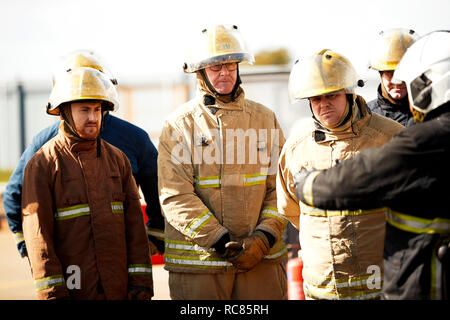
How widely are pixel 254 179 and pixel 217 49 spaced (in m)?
0.89

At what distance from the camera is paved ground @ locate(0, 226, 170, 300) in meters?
7.95

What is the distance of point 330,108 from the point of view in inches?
146

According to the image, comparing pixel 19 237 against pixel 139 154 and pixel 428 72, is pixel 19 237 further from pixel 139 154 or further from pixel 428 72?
pixel 428 72

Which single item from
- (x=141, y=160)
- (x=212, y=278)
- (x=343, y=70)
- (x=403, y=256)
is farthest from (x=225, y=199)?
(x=403, y=256)

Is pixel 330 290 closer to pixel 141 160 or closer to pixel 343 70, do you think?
pixel 343 70

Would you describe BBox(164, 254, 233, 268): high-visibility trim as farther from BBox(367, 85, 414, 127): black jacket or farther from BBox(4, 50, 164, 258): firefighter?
BBox(367, 85, 414, 127): black jacket

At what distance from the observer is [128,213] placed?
4.07m

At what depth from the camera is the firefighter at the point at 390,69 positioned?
15.8 feet

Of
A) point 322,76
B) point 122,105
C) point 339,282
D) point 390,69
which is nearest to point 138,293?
point 339,282

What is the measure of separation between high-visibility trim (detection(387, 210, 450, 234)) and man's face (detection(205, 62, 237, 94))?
1808 millimetres

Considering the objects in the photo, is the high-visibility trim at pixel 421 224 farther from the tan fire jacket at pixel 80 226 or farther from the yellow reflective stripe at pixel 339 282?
the tan fire jacket at pixel 80 226

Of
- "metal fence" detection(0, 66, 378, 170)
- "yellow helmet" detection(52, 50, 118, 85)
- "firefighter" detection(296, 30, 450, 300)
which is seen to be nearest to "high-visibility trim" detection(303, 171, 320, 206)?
"firefighter" detection(296, 30, 450, 300)

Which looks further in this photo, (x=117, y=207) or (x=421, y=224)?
(x=117, y=207)
